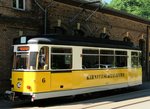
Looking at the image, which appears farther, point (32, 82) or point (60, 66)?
point (60, 66)

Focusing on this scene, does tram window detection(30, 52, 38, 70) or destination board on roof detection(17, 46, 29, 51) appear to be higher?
destination board on roof detection(17, 46, 29, 51)

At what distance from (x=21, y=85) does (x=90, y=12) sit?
11.4 meters

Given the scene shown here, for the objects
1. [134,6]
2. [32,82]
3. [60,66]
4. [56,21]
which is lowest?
[32,82]

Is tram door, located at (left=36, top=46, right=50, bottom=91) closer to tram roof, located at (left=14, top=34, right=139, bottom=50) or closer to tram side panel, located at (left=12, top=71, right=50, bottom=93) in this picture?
tram side panel, located at (left=12, top=71, right=50, bottom=93)

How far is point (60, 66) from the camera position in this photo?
644 inches

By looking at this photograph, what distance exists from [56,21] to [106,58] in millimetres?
4492

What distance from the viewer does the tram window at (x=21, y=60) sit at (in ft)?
52.3

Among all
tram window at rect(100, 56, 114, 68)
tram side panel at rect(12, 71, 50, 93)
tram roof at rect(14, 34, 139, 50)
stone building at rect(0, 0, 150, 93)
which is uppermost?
stone building at rect(0, 0, 150, 93)

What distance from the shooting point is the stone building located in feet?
61.8

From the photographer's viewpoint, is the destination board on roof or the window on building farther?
the window on building

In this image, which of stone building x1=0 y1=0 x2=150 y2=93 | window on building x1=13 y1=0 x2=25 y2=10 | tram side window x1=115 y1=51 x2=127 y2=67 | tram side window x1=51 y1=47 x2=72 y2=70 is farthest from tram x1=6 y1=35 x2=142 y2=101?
window on building x1=13 y1=0 x2=25 y2=10

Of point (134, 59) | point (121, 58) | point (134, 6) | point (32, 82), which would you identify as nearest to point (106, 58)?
point (121, 58)

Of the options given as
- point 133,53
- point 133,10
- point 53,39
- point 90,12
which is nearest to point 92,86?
point 53,39

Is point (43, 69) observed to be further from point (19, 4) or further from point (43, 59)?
point (19, 4)
